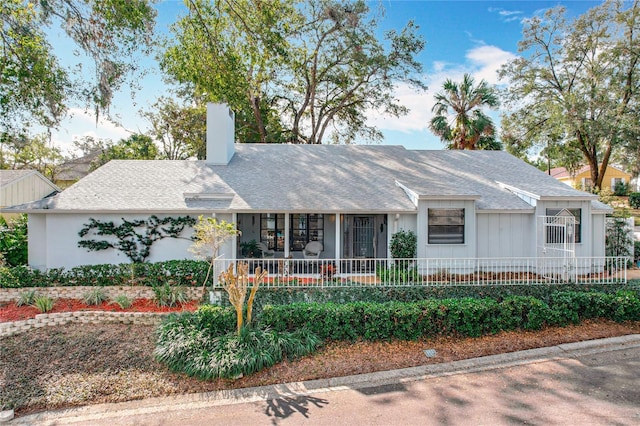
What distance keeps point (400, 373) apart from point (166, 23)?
13092 mm

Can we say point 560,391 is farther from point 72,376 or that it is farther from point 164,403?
point 72,376

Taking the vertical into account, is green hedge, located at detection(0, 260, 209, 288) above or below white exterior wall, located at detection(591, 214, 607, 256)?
below

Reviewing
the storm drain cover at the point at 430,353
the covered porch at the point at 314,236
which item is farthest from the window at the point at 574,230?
the storm drain cover at the point at 430,353

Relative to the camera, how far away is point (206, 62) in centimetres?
1038

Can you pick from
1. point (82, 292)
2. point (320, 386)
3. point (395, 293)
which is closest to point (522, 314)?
point (395, 293)

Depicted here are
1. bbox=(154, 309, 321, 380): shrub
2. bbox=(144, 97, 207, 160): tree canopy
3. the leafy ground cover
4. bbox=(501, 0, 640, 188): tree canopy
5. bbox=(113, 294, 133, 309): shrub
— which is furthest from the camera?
bbox=(144, 97, 207, 160): tree canopy

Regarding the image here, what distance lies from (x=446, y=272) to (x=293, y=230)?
6044mm

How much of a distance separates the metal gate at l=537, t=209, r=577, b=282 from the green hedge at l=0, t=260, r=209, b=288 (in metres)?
10.9

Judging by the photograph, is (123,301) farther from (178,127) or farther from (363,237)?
(178,127)

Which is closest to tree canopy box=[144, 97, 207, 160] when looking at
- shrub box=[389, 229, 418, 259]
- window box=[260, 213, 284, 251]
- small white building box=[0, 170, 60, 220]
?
small white building box=[0, 170, 60, 220]

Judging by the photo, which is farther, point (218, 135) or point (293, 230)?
point (218, 135)

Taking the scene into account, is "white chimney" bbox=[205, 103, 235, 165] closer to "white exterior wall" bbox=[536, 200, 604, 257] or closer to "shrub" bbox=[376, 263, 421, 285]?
"shrub" bbox=[376, 263, 421, 285]

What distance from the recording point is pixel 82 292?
1009 cm

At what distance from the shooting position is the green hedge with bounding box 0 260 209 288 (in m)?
10.2
